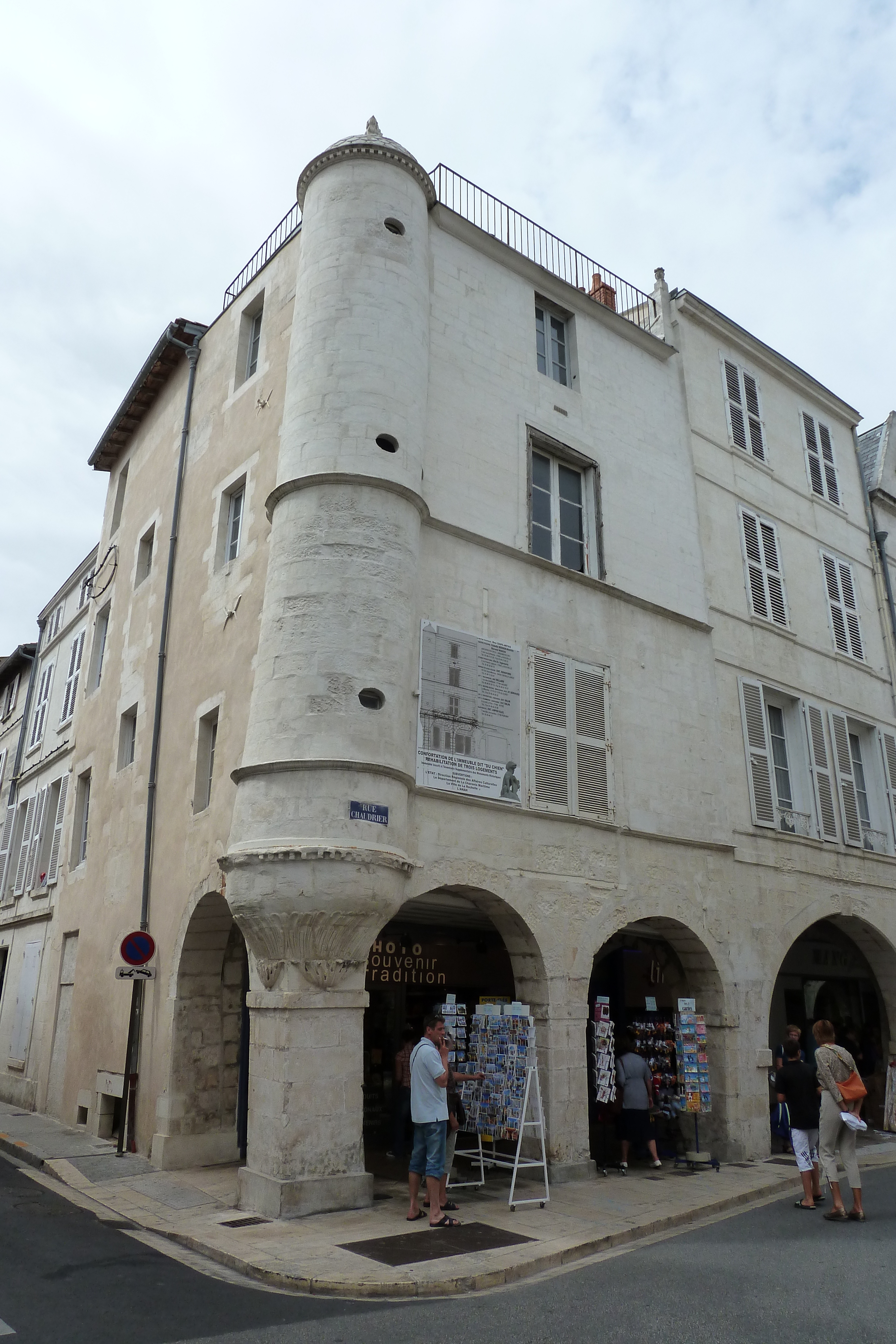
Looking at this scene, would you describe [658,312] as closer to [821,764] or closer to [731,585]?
[731,585]

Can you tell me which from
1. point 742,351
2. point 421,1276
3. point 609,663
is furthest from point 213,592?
point 742,351

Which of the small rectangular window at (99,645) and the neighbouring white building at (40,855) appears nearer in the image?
the neighbouring white building at (40,855)

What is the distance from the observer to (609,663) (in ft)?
39.3

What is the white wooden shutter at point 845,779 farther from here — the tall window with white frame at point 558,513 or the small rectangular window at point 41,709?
the small rectangular window at point 41,709

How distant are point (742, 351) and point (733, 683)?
6602mm

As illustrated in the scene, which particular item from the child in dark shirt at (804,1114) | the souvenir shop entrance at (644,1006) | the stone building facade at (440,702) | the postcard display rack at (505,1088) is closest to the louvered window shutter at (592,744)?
the stone building facade at (440,702)

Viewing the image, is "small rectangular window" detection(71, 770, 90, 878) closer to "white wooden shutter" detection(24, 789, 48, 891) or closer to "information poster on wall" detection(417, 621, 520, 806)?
"white wooden shutter" detection(24, 789, 48, 891)

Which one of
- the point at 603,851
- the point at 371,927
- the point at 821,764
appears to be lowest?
the point at 371,927

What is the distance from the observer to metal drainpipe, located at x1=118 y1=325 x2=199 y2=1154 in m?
11.3

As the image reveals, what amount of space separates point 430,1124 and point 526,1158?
2.67 m

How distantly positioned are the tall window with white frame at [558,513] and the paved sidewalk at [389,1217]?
6.92 meters

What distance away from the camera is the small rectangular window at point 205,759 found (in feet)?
36.8

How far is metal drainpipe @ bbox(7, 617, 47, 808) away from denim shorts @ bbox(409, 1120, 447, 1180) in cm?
1648

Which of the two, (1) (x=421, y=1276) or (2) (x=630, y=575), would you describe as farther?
(2) (x=630, y=575)
